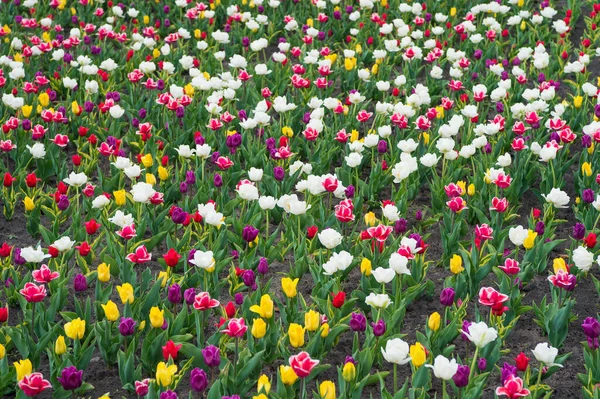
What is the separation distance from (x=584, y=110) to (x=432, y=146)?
1316 mm

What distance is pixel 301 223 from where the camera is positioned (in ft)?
16.5

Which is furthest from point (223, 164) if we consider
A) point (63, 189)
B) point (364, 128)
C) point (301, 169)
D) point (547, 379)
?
point (547, 379)

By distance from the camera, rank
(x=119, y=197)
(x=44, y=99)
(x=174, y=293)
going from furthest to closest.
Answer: (x=44, y=99)
(x=119, y=197)
(x=174, y=293)

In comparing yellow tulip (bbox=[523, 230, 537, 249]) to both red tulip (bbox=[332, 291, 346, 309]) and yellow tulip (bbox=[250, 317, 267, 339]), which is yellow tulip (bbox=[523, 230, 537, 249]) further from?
yellow tulip (bbox=[250, 317, 267, 339])

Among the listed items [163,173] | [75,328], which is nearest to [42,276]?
[75,328]

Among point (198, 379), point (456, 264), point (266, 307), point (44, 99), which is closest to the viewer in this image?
point (198, 379)

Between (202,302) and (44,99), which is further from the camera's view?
(44,99)

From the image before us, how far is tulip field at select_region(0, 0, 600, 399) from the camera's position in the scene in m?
3.76

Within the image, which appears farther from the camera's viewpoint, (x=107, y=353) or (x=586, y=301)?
(x=586, y=301)

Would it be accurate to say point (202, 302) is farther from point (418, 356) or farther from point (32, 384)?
point (418, 356)

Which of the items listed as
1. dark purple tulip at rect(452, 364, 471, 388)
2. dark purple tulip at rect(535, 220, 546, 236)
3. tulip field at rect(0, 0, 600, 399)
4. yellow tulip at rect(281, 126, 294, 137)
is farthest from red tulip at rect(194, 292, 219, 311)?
yellow tulip at rect(281, 126, 294, 137)

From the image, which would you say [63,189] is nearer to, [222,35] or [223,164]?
[223,164]

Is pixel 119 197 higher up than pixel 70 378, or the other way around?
pixel 70 378

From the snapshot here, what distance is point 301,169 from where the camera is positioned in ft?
17.9
